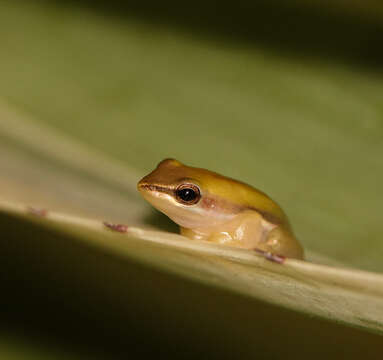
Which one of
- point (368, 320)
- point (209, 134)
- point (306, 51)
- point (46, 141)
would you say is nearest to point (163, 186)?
point (209, 134)

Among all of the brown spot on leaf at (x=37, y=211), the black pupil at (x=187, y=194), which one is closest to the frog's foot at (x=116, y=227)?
the brown spot on leaf at (x=37, y=211)

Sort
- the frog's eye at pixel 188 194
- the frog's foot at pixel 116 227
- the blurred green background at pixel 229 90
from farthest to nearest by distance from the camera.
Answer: the frog's eye at pixel 188 194 < the blurred green background at pixel 229 90 < the frog's foot at pixel 116 227

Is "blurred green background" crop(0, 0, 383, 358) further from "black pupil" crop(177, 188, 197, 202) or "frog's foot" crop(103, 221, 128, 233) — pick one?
"frog's foot" crop(103, 221, 128, 233)

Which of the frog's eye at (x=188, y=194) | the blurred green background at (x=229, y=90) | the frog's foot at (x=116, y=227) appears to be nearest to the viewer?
the frog's foot at (x=116, y=227)

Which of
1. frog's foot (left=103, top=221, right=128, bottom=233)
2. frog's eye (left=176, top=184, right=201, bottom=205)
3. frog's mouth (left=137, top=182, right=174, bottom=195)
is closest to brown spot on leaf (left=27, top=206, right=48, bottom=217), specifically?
frog's foot (left=103, top=221, right=128, bottom=233)

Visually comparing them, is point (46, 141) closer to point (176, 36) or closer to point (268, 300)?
point (176, 36)

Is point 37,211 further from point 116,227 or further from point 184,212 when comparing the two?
point 184,212

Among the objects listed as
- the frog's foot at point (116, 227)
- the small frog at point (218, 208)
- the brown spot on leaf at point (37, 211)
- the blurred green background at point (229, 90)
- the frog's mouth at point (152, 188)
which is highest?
the blurred green background at point (229, 90)

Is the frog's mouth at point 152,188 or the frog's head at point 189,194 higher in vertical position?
the frog's head at point 189,194

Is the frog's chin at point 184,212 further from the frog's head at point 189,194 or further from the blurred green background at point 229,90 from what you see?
the blurred green background at point 229,90
